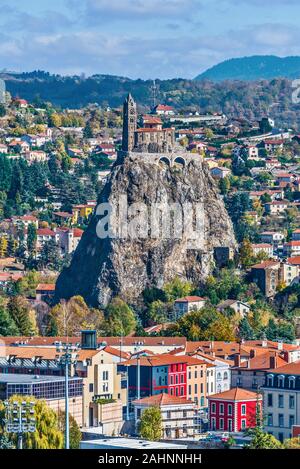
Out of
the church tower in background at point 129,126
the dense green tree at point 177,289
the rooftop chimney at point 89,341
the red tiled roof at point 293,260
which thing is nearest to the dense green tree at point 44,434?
the rooftop chimney at point 89,341

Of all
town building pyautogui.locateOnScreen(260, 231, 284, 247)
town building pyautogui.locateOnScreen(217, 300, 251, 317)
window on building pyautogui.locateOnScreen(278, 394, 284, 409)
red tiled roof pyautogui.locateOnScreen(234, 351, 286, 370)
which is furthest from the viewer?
town building pyautogui.locateOnScreen(260, 231, 284, 247)

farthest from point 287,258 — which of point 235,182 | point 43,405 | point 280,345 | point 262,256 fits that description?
point 43,405

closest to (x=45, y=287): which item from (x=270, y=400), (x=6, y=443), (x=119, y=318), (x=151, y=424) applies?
(x=119, y=318)

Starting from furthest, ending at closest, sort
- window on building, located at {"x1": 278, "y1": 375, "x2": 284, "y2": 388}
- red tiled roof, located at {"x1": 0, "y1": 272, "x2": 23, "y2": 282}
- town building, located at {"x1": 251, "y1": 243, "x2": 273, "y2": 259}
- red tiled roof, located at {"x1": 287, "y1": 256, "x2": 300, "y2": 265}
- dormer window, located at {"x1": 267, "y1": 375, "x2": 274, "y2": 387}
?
1. town building, located at {"x1": 251, "y1": 243, "x2": 273, "y2": 259}
2. red tiled roof, located at {"x1": 287, "y1": 256, "x2": 300, "y2": 265}
3. red tiled roof, located at {"x1": 0, "y1": 272, "x2": 23, "y2": 282}
4. dormer window, located at {"x1": 267, "y1": 375, "x2": 274, "y2": 387}
5. window on building, located at {"x1": 278, "y1": 375, "x2": 284, "y2": 388}

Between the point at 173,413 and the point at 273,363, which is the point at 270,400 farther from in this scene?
the point at 273,363

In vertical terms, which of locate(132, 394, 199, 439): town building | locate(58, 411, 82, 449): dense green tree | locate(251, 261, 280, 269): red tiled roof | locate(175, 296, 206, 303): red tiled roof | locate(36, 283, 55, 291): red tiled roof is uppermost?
locate(251, 261, 280, 269): red tiled roof

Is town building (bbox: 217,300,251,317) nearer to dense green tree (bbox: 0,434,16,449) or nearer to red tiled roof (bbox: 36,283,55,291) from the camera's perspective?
red tiled roof (bbox: 36,283,55,291)

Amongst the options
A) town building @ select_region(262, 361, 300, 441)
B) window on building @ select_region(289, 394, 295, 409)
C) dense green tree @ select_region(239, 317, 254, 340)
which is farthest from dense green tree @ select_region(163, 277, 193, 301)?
window on building @ select_region(289, 394, 295, 409)
